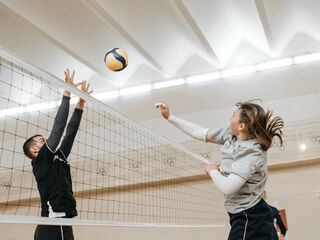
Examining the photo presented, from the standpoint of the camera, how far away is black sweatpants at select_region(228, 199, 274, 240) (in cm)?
241

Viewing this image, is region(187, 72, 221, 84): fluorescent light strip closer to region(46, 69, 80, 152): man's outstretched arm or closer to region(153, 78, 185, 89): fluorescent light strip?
region(153, 78, 185, 89): fluorescent light strip

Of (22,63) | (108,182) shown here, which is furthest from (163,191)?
(22,63)

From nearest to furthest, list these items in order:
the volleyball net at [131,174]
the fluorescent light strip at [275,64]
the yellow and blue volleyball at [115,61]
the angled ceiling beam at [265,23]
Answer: the yellow and blue volleyball at [115,61] < the angled ceiling beam at [265,23] < the fluorescent light strip at [275,64] < the volleyball net at [131,174]

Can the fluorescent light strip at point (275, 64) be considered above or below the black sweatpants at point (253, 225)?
above

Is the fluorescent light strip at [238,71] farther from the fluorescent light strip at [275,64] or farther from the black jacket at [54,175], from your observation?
the black jacket at [54,175]

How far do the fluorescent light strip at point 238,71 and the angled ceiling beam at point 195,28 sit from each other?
31 cm

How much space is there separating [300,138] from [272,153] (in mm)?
643

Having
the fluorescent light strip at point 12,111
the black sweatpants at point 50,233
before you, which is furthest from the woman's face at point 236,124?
the fluorescent light strip at point 12,111

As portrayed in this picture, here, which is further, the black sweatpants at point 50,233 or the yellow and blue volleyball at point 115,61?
the yellow and blue volleyball at point 115,61

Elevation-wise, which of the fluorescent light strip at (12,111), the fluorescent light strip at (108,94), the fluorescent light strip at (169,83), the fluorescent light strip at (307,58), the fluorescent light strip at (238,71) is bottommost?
the fluorescent light strip at (12,111)

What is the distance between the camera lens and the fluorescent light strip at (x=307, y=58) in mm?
7727

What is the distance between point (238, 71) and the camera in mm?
8109

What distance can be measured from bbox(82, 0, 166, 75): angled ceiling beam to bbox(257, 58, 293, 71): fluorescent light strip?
85.0 inches

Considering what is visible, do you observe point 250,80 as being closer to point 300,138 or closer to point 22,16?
point 300,138
